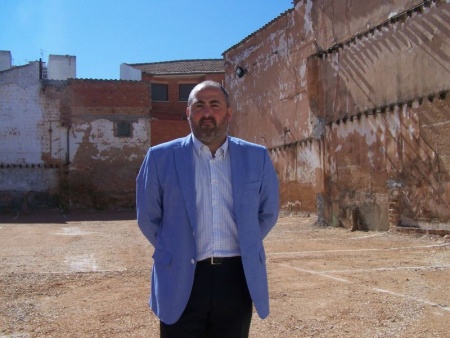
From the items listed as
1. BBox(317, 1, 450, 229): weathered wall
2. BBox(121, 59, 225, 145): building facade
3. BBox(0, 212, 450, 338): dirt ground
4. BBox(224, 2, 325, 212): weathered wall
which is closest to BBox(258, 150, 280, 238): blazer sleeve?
BBox(0, 212, 450, 338): dirt ground

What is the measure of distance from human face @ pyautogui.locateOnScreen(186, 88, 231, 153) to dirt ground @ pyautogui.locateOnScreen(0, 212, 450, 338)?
2.35 metres

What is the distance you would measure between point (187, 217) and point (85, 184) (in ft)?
84.4

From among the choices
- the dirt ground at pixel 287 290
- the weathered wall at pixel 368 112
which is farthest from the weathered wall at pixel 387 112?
the dirt ground at pixel 287 290

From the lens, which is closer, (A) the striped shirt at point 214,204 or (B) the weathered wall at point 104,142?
(A) the striped shirt at point 214,204

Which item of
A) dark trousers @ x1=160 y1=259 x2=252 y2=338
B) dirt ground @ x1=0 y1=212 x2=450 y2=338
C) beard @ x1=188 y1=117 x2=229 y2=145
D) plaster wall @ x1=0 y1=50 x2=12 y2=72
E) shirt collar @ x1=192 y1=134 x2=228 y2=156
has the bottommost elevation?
dirt ground @ x1=0 y1=212 x2=450 y2=338

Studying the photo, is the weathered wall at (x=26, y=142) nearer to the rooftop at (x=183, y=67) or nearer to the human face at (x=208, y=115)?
the rooftop at (x=183, y=67)

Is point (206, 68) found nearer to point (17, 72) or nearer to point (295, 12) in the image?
point (17, 72)

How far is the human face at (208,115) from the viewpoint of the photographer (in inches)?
105

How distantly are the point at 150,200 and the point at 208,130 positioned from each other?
0.47 meters

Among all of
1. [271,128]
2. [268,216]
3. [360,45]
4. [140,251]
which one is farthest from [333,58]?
[268,216]

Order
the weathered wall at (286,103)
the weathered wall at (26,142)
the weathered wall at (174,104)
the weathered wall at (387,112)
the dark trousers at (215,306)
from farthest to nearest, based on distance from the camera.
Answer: the weathered wall at (174,104) → the weathered wall at (26,142) → the weathered wall at (286,103) → the weathered wall at (387,112) → the dark trousers at (215,306)

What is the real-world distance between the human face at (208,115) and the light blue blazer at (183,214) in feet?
0.32

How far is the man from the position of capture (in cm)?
247

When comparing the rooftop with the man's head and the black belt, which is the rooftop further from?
the black belt
